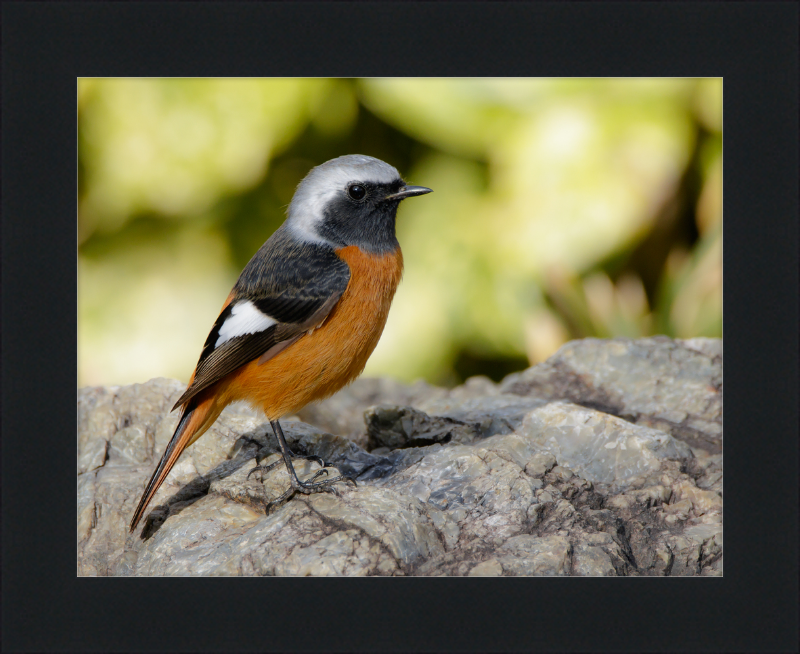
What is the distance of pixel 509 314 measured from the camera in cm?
534

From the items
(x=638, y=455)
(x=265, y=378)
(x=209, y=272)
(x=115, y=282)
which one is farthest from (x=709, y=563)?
(x=115, y=282)

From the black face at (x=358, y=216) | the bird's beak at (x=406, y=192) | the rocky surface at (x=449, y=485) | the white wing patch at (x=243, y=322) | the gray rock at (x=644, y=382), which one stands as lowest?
the rocky surface at (x=449, y=485)

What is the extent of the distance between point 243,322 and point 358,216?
31.6 inches

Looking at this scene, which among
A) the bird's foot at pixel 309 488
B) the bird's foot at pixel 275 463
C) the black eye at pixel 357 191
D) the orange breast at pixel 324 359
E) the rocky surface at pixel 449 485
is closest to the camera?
the rocky surface at pixel 449 485

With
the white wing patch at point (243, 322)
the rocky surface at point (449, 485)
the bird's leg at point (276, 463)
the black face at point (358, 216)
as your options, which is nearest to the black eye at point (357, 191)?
the black face at point (358, 216)

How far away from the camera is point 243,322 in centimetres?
355

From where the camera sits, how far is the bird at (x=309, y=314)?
3412 millimetres

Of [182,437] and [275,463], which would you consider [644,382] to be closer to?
[275,463]

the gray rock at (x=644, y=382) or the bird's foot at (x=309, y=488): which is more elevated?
the gray rock at (x=644, y=382)

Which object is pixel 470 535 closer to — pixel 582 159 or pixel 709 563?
pixel 709 563

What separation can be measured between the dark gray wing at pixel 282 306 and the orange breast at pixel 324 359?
5 cm

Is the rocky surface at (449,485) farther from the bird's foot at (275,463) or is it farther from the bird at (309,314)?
the bird at (309,314)

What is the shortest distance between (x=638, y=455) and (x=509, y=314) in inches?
74.2

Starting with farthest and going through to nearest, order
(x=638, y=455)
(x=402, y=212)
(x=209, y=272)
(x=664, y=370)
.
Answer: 1. (x=402, y=212)
2. (x=209, y=272)
3. (x=664, y=370)
4. (x=638, y=455)
